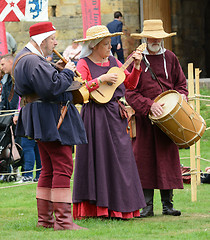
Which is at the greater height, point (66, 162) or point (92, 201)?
point (66, 162)

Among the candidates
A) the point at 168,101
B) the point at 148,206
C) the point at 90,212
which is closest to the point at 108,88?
the point at 168,101

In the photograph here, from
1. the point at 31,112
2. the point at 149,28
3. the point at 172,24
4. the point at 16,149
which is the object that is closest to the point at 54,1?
the point at 172,24

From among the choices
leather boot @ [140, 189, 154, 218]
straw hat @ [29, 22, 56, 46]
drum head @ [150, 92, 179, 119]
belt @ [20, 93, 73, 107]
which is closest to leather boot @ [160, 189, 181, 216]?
leather boot @ [140, 189, 154, 218]

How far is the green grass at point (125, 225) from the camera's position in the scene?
5.68 meters

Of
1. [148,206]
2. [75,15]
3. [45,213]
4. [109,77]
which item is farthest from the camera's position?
[75,15]

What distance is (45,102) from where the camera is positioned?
5.94 m

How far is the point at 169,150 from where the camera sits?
23.3 ft

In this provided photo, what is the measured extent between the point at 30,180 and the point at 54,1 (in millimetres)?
11538

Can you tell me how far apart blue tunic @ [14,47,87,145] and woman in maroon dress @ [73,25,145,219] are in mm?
591

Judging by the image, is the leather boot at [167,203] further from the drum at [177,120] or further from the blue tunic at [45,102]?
the blue tunic at [45,102]

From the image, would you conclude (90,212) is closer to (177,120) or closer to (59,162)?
(59,162)

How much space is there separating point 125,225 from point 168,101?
132 cm

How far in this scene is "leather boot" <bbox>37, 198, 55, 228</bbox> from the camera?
6.13m

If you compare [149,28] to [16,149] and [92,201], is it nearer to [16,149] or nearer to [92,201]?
[92,201]
